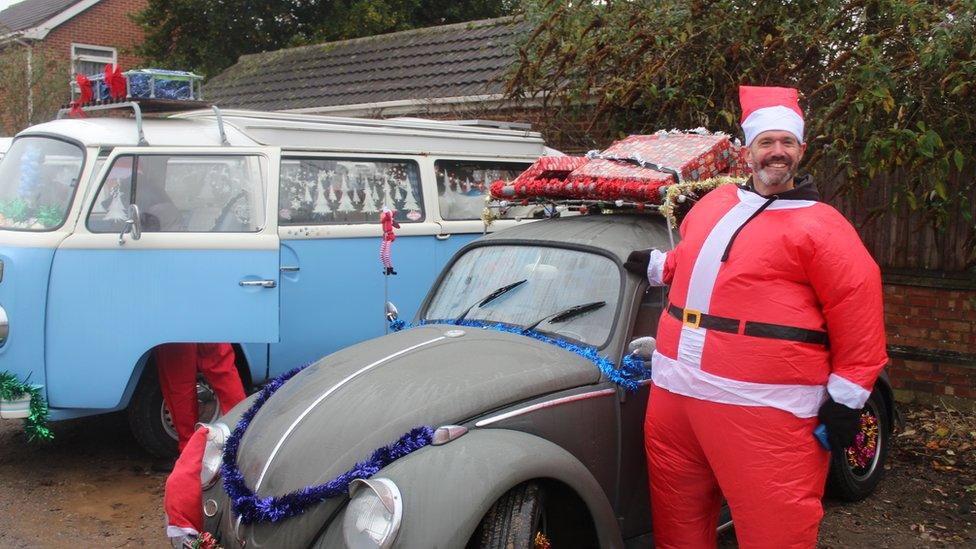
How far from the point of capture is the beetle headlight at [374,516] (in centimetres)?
287

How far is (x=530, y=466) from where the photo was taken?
3.15m

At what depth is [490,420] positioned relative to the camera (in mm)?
3383

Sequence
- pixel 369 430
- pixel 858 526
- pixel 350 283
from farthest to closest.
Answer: pixel 350 283, pixel 858 526, pixel 369 430

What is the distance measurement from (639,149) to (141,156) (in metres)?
3.11

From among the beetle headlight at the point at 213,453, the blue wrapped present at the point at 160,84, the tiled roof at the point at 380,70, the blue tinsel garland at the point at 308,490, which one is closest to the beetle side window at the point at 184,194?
the blue wrapped present at the point at 160,84

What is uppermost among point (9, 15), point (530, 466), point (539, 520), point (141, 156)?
point (9, 15)

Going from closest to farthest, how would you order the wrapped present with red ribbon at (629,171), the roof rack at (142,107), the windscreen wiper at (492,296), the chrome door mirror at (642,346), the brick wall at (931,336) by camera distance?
1. the chrome door mirror at (642,346)
2. the windscreen wiper at (492,296)
3. the wrapped present with red ribbon at (629,171)
4. the roof rack at (142,107)
5. the brick wall at (931,336)

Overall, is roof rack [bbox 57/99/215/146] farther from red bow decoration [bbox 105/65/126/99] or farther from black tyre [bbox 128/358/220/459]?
black tyre [bbox 128/358/220/459]

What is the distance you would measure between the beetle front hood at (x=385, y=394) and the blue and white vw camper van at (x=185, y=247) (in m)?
1.86

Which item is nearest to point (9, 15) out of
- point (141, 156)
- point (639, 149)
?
point (141, 156)

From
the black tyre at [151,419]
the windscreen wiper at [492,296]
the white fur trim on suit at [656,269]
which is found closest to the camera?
the white fur trim on suit at [656,269]

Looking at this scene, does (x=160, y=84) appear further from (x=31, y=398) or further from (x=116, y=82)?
(x=31, y=398)

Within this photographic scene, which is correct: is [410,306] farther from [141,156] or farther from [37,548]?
[37,548]

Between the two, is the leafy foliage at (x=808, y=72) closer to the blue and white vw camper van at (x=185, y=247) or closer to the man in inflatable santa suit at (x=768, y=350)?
the blue and white vw camper van at (x=185, y=247)
